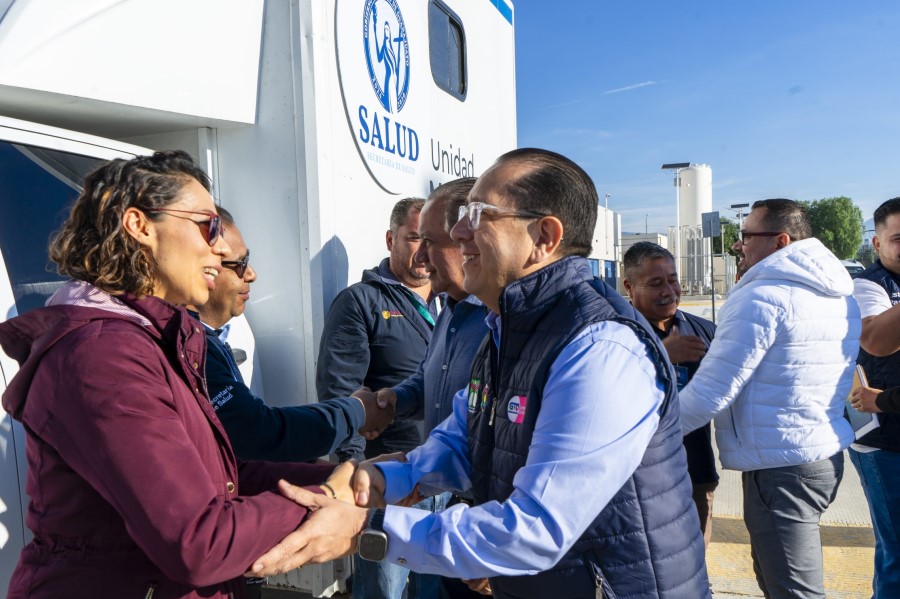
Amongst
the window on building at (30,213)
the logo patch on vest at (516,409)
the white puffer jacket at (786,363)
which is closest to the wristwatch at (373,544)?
the logo patch on vest at (516,409)

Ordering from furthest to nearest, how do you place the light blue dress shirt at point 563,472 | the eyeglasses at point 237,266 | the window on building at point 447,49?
the window on building at point 447,49, the eyeglasses at point 237,266, the light blue dress shirt at point 563,472

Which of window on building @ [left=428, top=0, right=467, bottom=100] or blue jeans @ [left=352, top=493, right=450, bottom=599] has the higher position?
window on building @ [left=428, top=0, right=467, bottom=100]

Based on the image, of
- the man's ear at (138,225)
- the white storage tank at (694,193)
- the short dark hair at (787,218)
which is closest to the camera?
the man's ear at (138,225)

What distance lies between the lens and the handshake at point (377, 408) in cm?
292

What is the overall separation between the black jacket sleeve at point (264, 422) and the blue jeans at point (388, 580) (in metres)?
0.69

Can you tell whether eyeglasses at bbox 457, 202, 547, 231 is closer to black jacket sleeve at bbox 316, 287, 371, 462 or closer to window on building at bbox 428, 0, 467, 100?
black jacket sleeve at bbox 316, 287, 371, 462

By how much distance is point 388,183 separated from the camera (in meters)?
3.74

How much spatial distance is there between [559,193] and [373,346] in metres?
1.74

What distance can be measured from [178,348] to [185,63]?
66.3 inches

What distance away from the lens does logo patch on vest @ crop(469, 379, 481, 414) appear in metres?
1.94

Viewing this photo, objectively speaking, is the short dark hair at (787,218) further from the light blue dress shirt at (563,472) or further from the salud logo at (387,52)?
the light blue dress shirt at (563,472)

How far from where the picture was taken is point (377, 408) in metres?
2.98

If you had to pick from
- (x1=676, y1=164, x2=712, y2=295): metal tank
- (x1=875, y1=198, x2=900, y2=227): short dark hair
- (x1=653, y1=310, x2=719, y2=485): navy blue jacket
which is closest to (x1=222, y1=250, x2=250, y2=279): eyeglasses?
(x1=653, y1=310, x2=719, y2=485): navy blue jacket

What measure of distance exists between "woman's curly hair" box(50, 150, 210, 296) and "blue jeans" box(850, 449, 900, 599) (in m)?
3.12
